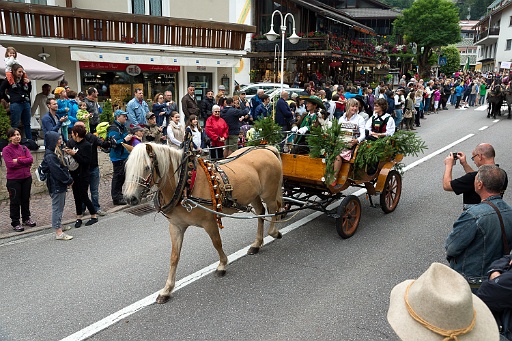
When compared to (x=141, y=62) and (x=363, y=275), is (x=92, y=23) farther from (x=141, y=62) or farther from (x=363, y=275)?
(x=363, y=275)

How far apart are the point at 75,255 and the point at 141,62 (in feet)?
32.4

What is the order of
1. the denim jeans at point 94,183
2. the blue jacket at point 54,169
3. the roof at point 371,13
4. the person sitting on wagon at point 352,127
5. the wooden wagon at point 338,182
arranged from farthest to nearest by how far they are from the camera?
the roof at point 371,13 < the denim jeans at point 94,183 < the blue jacket at point 54,169 < the person sitting on wagon at point 352,127 < the wooden wagon at point 338,182

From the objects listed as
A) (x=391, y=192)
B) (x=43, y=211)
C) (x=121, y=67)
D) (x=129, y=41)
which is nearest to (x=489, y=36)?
(x=121, y=67)

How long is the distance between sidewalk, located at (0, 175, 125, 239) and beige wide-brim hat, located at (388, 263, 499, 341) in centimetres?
704

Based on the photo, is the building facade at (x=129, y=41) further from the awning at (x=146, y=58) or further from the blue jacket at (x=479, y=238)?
the blue jacket at (x=479, y=238)

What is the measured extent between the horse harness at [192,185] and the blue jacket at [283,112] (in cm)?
670

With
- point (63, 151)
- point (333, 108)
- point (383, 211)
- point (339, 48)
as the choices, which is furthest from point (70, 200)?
point (339, 48)

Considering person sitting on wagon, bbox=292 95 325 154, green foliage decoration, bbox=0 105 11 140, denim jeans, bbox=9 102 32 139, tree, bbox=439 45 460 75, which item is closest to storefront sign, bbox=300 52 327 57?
person sitting on wagon, bbox=292 95 325 154

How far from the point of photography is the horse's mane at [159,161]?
439 cm

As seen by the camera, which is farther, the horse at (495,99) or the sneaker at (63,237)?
the horse at (495,99)

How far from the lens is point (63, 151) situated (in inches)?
281

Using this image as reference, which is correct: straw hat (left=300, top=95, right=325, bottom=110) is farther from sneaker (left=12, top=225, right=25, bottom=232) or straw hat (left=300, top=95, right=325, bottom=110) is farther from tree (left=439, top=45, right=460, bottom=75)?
tree (left=439, top=45, right=460, bottom=75)

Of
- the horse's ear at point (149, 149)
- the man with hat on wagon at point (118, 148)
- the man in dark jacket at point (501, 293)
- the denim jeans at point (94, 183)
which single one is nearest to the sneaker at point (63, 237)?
the denim jeans at point (94, 183)

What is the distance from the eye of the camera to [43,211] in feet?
27.8
